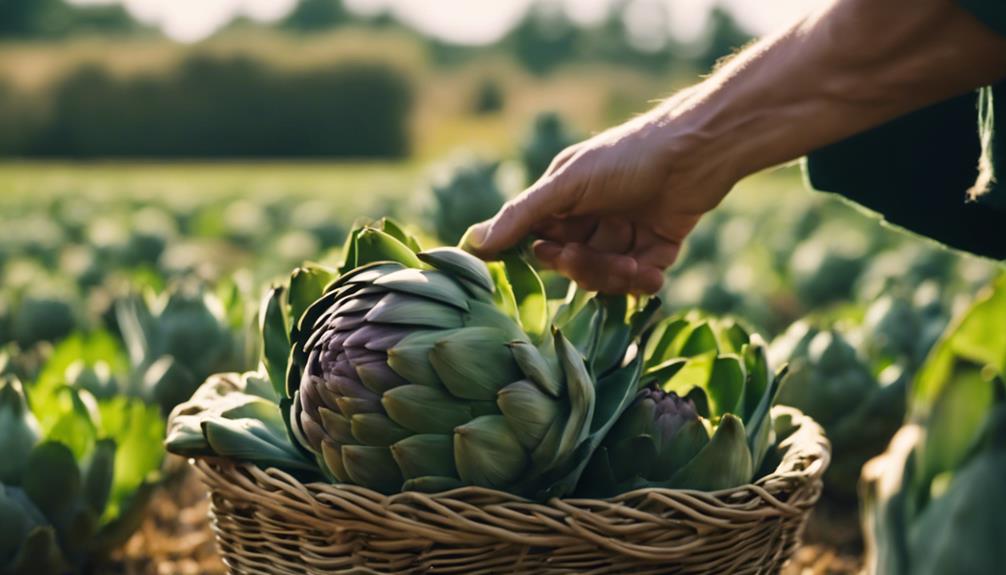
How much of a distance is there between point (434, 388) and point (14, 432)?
0.55m

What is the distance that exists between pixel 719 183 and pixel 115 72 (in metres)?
14.1

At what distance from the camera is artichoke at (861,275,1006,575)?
33cm

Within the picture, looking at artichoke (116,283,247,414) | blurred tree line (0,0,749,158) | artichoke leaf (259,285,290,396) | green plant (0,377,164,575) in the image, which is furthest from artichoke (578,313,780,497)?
blurred tree line (0,0,749,158)

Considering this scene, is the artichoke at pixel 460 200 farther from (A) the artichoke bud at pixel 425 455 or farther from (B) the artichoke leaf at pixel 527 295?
(A) the artichoke bud at pixel 425 455

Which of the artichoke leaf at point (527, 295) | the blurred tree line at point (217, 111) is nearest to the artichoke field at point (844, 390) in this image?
the artichoke leaf at point (527, 295)

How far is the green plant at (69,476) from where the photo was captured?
1.15m

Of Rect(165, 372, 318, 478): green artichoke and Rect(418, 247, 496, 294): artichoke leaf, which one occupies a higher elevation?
Rect(418, 247, 496, 294): artichoke leaf

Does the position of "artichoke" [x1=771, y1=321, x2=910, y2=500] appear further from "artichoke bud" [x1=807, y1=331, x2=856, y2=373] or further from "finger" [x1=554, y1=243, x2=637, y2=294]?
"finger" [x1=554, y1=243, x2=637, y2=294]

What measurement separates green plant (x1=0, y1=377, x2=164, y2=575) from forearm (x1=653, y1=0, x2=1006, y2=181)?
2.29 ft

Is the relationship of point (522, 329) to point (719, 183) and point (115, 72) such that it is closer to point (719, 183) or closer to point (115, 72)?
point (719, 183)

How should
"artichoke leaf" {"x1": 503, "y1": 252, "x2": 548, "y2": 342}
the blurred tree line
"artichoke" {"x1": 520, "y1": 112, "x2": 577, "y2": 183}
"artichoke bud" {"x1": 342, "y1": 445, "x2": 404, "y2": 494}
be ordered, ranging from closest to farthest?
1. "artichoke bud" {"x1": 342, "y1": 445, "x2": 404, "y2": 494}
2. "artichoke leaf" {"x1": 503, "y1": 252, "x2": 548, "y2": 342}
3. "artichoke" {"x1": 520, "y1": 112, "x2": 577, "y2": 183}
4. the blurred tree line

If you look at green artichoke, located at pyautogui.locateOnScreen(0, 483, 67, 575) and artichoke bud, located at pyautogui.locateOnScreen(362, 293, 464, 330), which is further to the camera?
green artichoke, located at pyautogui.locateOnScreen(0, 483, 67, 575)

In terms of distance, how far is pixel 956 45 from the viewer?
85 centimetres

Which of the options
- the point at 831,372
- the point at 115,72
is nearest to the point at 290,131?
the point at 115,72
